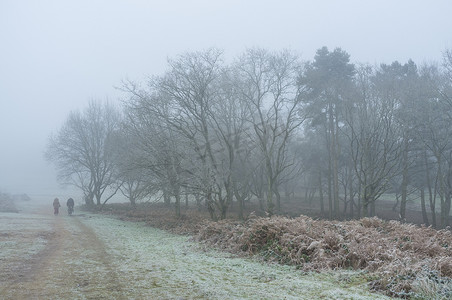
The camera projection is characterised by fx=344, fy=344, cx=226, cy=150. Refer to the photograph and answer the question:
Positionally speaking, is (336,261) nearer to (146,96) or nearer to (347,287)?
(347,287)

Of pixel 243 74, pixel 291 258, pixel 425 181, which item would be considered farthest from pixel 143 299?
pixel 425 181

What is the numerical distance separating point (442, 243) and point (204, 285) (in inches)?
276

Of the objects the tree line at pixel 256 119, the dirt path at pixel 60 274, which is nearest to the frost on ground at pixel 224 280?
the dirt path at pixel 60 274

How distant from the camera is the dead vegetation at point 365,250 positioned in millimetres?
5852

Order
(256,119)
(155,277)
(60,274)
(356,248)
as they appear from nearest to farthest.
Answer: (155,277)
(60,274)
(356,248)
(256,119)

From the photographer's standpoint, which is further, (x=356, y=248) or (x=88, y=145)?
(x=88, y=145)

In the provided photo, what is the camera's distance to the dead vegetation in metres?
5.85

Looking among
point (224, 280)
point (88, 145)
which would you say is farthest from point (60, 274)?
point (88, 145)

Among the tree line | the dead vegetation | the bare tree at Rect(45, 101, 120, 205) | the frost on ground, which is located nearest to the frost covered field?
the frost on ground

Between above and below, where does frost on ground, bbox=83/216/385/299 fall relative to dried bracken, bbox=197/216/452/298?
below

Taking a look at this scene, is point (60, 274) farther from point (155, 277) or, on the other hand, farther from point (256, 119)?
point (256, 119)

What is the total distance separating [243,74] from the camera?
84.9 ft

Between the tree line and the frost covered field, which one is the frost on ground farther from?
the tree line

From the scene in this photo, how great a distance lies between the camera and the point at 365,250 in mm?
7895
